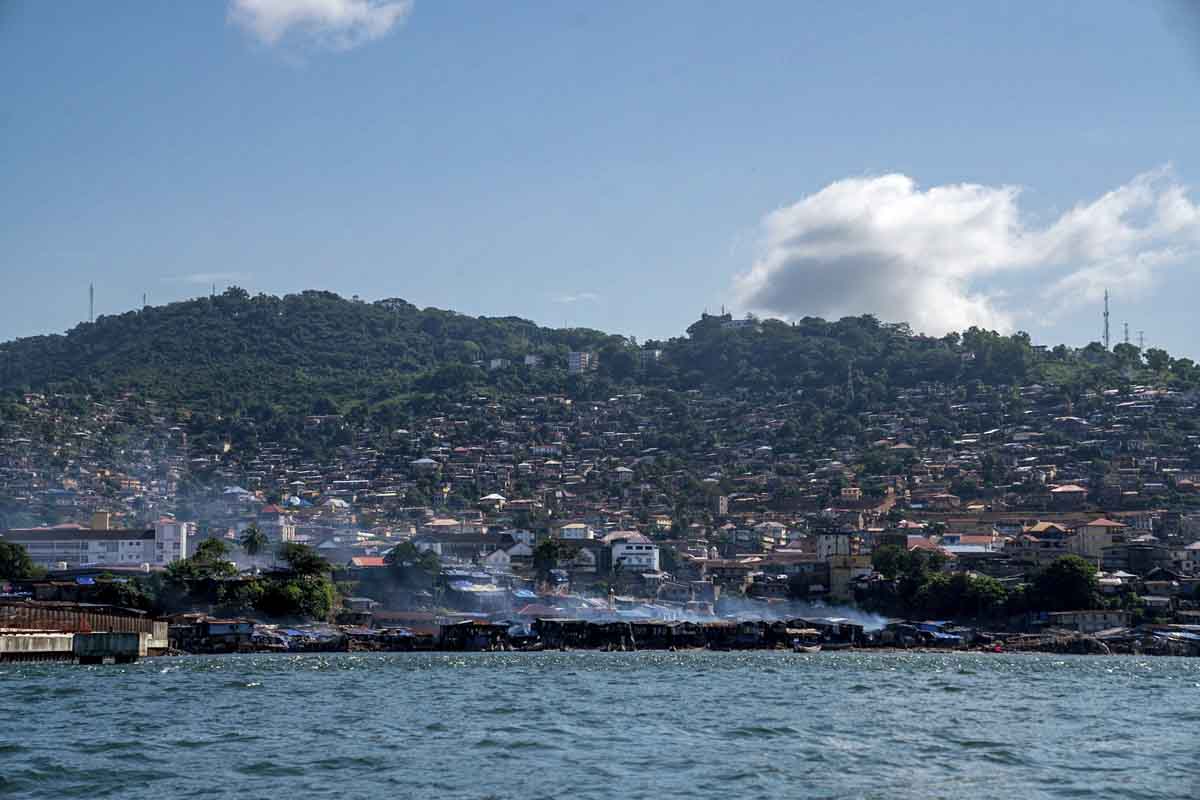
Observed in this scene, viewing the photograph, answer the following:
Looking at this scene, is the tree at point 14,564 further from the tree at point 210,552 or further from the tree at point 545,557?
the tree at point 545,557

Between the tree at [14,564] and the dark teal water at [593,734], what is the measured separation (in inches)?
1401

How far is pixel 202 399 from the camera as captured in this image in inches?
7313

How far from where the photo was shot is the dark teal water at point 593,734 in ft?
90.0

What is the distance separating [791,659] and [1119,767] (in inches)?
1490

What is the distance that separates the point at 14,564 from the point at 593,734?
64.6 meters

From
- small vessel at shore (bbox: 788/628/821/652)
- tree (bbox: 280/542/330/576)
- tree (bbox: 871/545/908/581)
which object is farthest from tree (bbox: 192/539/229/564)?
tree (bbox: 871/545/908/581)

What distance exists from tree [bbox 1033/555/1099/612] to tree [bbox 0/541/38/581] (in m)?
55.6

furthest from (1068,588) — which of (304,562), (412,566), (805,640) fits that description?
(412,566)

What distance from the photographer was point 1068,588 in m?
85.8

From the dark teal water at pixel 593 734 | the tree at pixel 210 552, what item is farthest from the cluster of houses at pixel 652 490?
the dark teal water at pixel 593 734

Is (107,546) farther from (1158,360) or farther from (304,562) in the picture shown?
(1158,360)

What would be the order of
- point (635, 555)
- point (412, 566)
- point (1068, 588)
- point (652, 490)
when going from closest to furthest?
point (1068, 588) < point (412, 566) < point (635, 555) < point (652, 490)

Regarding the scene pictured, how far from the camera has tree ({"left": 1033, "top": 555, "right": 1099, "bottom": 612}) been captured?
3371 inches

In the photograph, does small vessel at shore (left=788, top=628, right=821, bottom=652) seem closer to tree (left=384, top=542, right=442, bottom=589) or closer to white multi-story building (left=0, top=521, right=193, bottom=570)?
tree (left=384, top=542, right=442, bottom=589)
